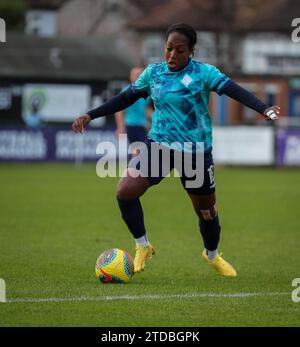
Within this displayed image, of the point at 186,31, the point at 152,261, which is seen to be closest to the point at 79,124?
the point at 186,31

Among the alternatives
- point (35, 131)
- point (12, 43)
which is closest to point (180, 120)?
point (35, 131)

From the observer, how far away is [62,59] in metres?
42.7

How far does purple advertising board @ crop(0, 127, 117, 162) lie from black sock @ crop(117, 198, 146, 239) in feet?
73.4

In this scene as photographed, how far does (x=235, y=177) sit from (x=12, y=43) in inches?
769

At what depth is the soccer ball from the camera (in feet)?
28.7

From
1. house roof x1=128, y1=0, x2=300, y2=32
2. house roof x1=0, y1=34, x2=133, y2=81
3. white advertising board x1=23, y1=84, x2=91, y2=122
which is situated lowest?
white advertising board x1=23, y1=84, x2=91, y2=122

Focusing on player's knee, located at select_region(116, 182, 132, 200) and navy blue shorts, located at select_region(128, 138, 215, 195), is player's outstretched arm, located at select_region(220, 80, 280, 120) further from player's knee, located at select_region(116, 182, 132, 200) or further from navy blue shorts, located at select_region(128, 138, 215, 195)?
player's knee, located at select_region(116, 182, 132, 200)

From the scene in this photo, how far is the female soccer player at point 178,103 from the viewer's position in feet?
28.1

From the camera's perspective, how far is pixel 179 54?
8555 millimetres

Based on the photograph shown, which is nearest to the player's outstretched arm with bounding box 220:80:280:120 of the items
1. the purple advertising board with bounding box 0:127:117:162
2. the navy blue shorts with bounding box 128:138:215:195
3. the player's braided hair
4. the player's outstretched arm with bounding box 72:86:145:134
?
the player's braided hair

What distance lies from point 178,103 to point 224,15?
39.9 meters
